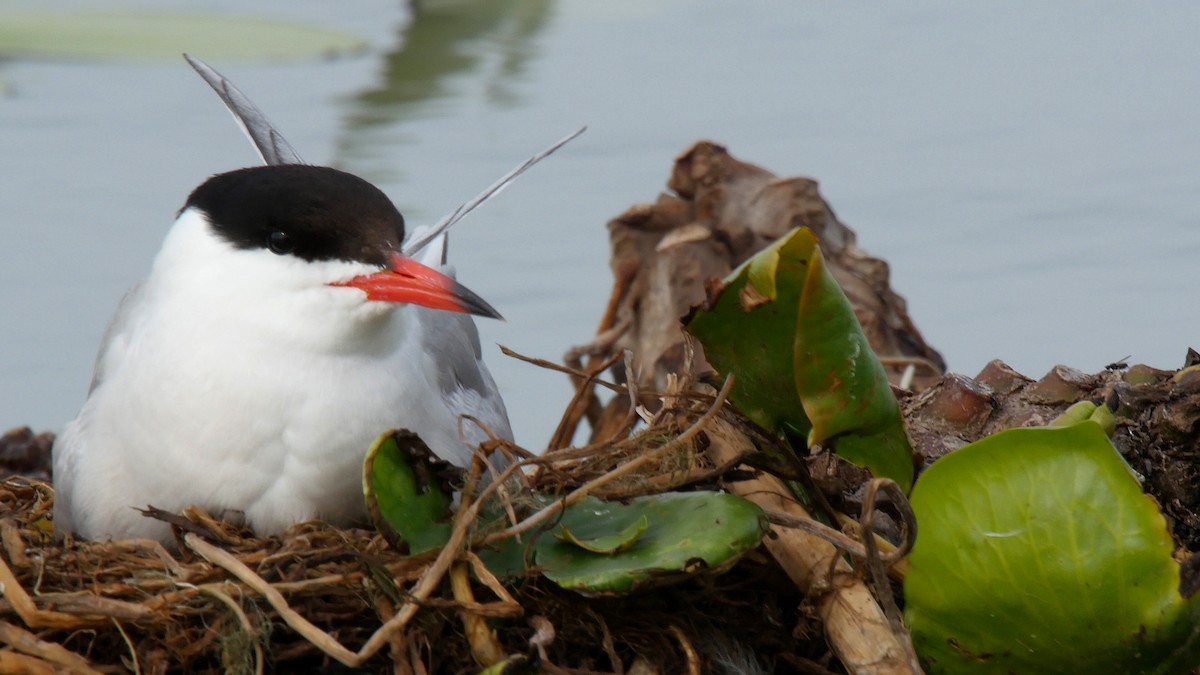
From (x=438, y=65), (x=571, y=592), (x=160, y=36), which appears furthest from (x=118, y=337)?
(x=160, y=36)

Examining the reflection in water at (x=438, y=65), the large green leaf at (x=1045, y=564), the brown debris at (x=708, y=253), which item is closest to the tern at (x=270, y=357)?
the large green leaf at (x=1045, y=564)

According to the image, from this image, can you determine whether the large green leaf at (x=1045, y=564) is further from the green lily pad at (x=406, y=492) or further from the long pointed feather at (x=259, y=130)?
the long pointed feather at (x=259, y=130)

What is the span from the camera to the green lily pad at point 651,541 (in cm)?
176

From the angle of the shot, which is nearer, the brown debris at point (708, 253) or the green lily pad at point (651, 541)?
the green lily pad at point (651, 541)

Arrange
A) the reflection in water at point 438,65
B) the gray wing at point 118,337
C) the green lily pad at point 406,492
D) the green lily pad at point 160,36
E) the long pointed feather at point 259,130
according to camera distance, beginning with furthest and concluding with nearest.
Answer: the green lily pad at point 160,36 < the reflection in water at point 438,65 < the long pointed feather at point 259,130 < the gray wing at point 118,337 < the green lily pad at point 406,492

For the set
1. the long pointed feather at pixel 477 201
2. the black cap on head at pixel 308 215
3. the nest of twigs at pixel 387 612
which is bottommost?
the nest of twigs at pixel 387 612

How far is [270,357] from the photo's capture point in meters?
2.18

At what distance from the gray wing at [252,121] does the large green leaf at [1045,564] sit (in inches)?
57.2

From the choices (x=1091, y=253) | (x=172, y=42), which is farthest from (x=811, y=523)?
(x=172, y=42)

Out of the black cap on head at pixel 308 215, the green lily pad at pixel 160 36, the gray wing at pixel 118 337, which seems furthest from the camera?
the green lily pad at pixel 160 36

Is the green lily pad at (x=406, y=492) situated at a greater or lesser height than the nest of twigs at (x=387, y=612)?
greater

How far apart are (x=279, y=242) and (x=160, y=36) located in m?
3.82

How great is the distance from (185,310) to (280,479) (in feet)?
0.91

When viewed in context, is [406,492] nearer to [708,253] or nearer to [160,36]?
[708,253]
